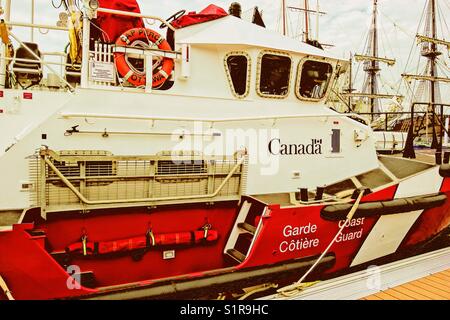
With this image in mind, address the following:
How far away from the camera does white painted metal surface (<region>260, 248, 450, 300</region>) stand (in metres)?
3.45

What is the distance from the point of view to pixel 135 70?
4.25 m

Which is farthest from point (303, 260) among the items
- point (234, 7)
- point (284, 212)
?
point (234, 7)

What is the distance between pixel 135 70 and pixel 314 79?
2.81m

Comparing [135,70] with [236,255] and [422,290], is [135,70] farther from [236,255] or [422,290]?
[422,290]

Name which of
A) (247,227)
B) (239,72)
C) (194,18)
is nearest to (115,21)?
(194,18)

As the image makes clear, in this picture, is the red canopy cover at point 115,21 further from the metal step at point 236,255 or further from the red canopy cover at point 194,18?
the metal step at point 236,255

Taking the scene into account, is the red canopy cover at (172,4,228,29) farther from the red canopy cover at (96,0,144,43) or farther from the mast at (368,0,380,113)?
the mast at (368,0,380,113)

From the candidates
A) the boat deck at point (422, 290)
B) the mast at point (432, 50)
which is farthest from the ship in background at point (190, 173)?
the mast at point (432, 50)

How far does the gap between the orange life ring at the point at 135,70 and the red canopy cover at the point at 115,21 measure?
0.42 meters

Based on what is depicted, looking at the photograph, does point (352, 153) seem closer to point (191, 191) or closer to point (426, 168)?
point (426, 168)

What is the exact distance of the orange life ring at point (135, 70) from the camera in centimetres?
412

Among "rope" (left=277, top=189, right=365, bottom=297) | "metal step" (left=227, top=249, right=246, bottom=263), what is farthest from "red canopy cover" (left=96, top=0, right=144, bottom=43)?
"rope" (left=277, top=189, right=365, bottom=297)

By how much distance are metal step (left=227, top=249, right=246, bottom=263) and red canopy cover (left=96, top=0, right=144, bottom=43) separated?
11.0 ft

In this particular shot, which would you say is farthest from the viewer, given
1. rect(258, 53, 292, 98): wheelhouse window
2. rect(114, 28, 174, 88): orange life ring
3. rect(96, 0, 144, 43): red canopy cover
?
rect(258, 53, 292, 98): wheelhouse window
